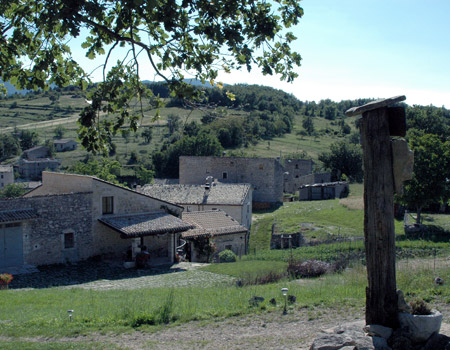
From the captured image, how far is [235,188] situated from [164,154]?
1584 inches

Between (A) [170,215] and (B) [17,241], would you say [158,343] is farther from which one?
(A) [170,215]

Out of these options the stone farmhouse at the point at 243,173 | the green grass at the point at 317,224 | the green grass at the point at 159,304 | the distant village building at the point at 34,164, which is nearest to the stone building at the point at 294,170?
the stone farmhouse at the point at 243,173

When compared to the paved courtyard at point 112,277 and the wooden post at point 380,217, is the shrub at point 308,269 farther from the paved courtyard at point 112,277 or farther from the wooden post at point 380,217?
the wooden post at point 380,217

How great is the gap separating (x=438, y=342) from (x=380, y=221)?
2059 mm

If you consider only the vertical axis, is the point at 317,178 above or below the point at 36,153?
below

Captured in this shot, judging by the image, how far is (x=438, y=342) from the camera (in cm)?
746

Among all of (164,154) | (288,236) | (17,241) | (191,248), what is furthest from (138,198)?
(164,154)

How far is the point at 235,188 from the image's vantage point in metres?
41.2

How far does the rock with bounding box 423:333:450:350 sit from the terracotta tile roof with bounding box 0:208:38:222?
1892 centimetres

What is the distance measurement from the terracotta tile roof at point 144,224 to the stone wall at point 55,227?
4.17ft

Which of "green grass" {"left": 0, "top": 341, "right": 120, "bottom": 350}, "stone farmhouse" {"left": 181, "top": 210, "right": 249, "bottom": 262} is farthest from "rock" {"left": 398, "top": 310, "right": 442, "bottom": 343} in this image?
"stone farmhouse" {"left": 181, "top": 210, "right": 249, "bottom": 262}

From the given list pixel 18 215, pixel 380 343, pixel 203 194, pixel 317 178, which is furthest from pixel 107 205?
pixel 317 178

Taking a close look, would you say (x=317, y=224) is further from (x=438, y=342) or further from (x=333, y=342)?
(x=333, y=342)

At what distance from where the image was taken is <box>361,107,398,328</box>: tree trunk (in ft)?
26.2
